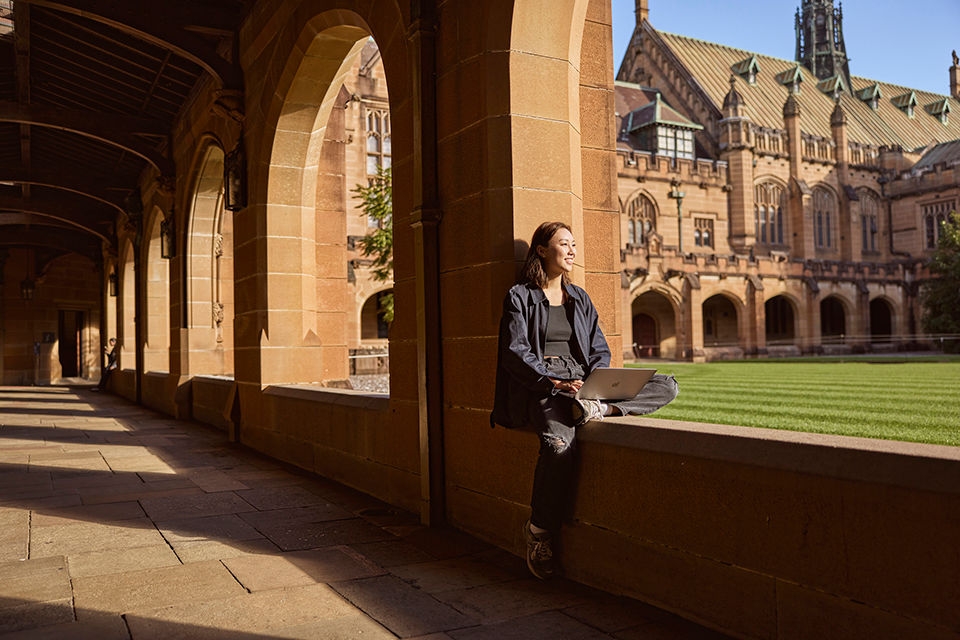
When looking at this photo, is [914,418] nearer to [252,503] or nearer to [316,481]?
[316,481]

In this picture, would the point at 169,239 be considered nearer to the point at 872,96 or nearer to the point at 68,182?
the point at 68,182

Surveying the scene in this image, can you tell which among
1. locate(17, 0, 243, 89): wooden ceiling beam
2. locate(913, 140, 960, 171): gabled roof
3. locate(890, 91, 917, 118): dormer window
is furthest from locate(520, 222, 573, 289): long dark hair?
locate(890, 91, 917, 118): dormer window

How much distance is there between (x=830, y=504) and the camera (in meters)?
2.26

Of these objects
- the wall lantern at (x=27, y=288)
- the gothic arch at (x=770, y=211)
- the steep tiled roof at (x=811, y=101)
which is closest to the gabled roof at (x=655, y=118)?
the steep tiled roof at (x=811, y=101)

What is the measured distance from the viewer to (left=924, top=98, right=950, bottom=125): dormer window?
57188mm

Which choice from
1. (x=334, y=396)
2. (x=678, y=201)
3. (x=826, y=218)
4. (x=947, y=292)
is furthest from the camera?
(x=826, y=218)

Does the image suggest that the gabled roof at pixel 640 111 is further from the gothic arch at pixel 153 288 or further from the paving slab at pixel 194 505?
the paving slab at pixel 194 505

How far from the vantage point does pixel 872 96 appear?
55156 millimetres

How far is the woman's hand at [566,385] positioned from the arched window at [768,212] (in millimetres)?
41965

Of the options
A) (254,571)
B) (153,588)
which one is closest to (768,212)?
(254,571)

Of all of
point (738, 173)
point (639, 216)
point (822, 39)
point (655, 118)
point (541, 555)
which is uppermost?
point (822, 39)

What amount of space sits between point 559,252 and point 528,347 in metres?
0.46

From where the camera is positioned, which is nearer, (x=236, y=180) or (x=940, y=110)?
(x=236, y=180)

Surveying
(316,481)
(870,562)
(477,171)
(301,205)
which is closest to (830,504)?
(870,562)
